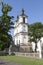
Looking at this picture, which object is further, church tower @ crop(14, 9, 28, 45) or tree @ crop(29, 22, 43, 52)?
church tower @ crop(14, 9, 28, 45)

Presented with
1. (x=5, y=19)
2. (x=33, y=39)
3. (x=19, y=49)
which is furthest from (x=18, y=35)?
(x=5, y=19)

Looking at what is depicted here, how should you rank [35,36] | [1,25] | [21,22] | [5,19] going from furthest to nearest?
[21,22], [35,36], [5,19], [1,25]

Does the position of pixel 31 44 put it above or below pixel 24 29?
below

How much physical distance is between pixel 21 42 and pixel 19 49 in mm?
6137

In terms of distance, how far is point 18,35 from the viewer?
101 metres

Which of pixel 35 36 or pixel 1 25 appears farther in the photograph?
pixel 35 36

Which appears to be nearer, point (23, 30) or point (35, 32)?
point (35, 32)

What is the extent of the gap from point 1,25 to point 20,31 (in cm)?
5567

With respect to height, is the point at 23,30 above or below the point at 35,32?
above

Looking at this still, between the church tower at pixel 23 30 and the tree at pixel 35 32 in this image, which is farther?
the church tower at pixel 23 30

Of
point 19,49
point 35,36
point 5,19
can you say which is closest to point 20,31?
point 19,49

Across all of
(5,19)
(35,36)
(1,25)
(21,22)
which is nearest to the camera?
(1,25)

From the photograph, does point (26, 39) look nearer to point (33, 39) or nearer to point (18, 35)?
point (18, 35)

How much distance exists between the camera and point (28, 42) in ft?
323
